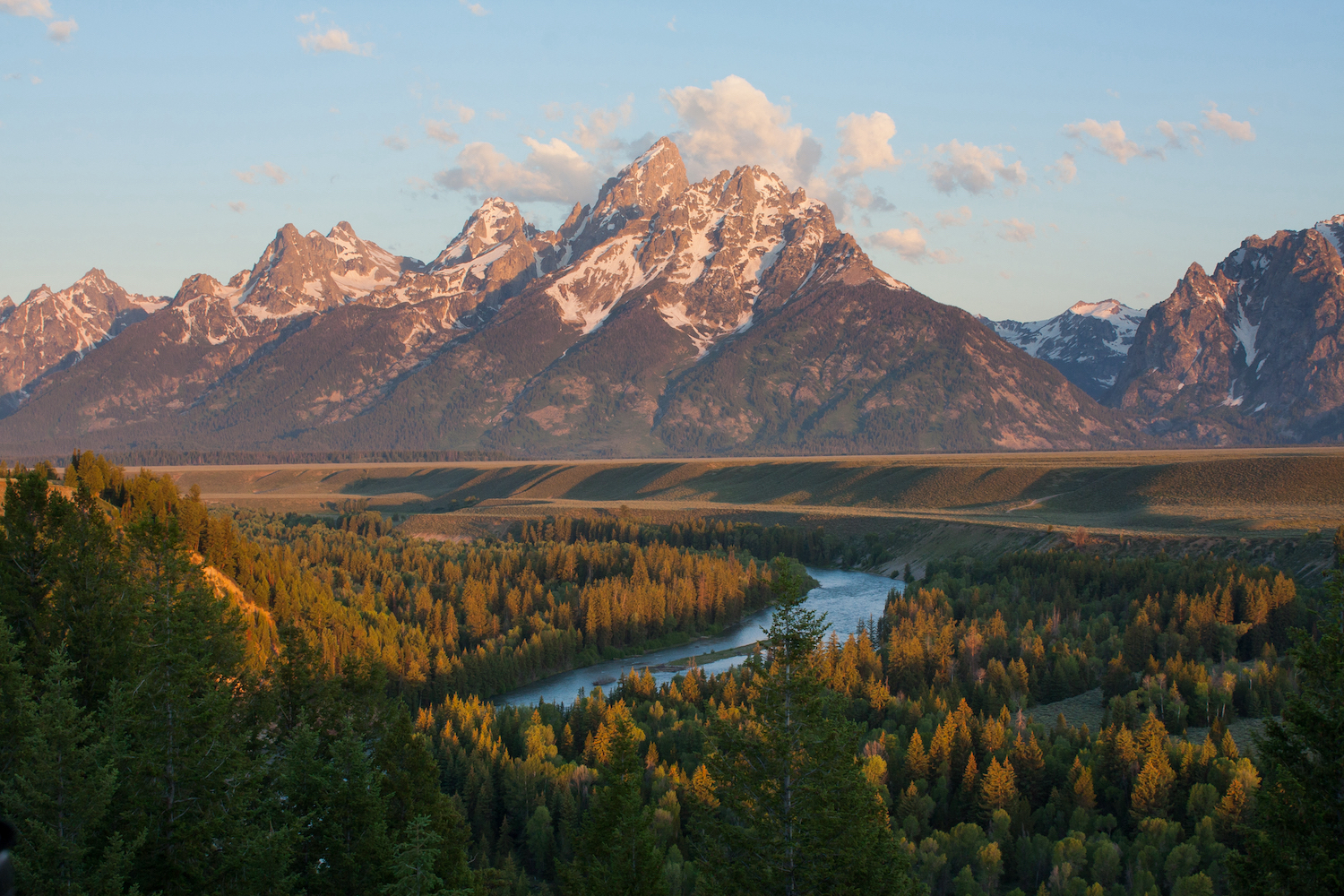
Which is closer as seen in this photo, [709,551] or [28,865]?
[28,865]

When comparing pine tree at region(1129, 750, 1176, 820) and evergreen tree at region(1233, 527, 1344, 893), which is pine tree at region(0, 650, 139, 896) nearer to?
evergreen tree at region(1233, 527, 1344, 893)

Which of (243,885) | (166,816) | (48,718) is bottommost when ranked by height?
(243,885)

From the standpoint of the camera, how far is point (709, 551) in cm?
16150

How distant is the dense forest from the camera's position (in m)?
28.8

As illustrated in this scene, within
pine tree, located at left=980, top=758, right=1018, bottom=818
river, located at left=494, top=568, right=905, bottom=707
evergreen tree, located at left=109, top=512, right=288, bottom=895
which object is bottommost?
river, located at left=494, top=568, right=905, bottom=707

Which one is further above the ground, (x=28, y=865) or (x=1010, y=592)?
(x=28, y=865)

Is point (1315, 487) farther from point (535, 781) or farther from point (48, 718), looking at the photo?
point (48, 718)

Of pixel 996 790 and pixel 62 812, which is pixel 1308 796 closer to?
pixel 996 790

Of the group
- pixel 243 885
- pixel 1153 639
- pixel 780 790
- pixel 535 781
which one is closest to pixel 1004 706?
pixel 1153 639

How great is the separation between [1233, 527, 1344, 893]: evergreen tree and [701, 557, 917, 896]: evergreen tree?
9.60 m

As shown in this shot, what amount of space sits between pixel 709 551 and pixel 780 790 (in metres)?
133

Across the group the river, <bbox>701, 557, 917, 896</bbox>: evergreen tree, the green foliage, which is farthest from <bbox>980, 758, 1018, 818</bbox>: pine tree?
the green foliage

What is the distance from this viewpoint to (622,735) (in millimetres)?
38344

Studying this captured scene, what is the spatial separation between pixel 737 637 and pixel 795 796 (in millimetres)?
90813
